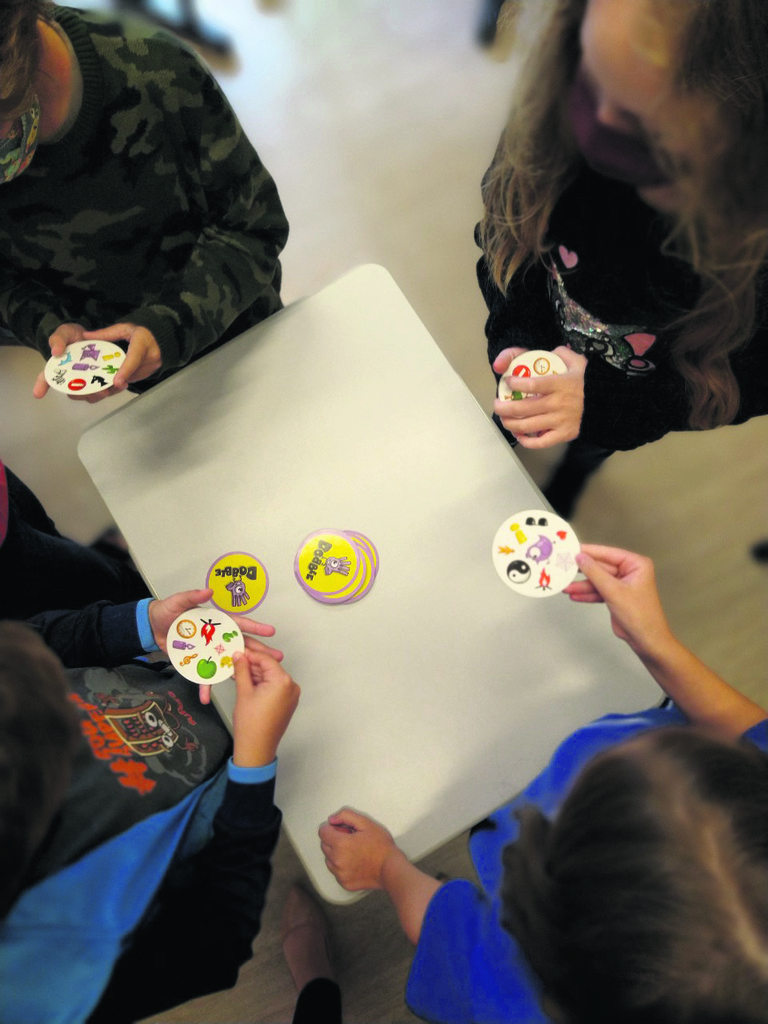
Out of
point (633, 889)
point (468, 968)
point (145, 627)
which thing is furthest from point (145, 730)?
point (633, 889)

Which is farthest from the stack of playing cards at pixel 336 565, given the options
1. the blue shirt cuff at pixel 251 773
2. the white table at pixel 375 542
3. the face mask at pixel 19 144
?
the face mask at pixel 19 144

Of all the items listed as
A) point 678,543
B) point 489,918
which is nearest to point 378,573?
point 489,918

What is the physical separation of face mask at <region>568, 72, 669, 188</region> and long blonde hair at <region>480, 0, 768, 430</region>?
31mm

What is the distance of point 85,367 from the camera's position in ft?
3.42

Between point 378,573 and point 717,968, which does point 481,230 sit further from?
point 717,968

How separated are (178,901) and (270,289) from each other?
3.29ft

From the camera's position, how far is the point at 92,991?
0.74m

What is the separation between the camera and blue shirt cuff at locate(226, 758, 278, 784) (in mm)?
870

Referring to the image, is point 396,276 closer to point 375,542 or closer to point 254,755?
point 375,542

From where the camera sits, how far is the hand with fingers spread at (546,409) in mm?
998

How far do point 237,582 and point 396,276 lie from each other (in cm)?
135

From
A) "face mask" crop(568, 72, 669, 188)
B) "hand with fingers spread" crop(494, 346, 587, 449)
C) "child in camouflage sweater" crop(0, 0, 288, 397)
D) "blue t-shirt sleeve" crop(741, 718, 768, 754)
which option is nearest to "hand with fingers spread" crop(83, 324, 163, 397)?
"child in camouflage sweater" crop(0, 0, 288, 397)

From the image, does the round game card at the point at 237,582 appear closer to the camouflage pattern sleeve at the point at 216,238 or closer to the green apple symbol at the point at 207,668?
the green apple symbol at the point at 207,668

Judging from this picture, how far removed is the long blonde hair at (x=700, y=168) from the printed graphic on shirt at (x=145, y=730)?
2.58 ft
